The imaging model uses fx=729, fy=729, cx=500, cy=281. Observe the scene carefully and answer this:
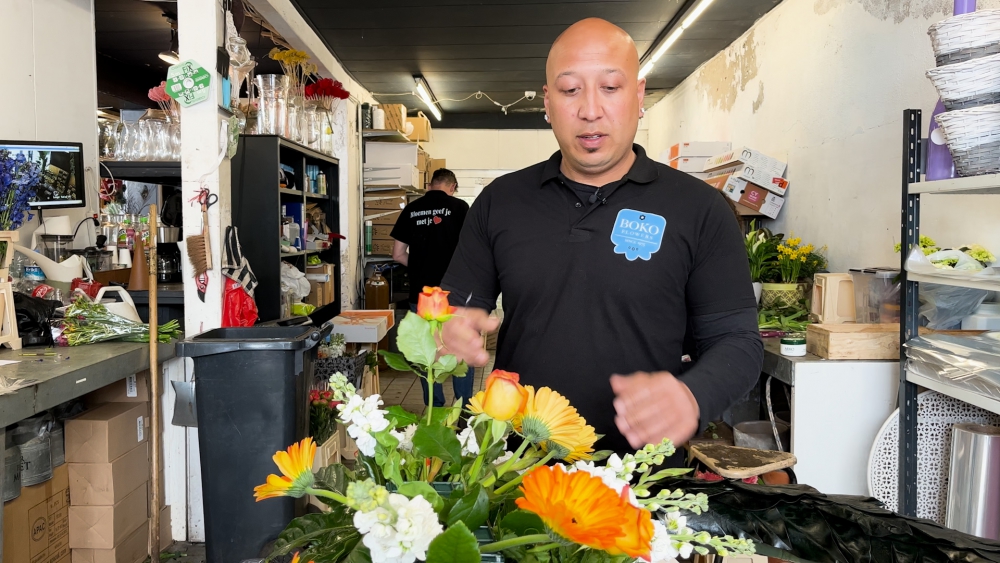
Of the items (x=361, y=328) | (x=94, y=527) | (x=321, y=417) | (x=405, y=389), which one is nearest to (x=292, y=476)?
(x=94, y=527)

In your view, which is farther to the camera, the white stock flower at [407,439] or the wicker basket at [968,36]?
the wicker basket at [968,36]

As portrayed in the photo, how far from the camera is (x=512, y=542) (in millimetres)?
543

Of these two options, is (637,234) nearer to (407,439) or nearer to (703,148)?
(407,439)

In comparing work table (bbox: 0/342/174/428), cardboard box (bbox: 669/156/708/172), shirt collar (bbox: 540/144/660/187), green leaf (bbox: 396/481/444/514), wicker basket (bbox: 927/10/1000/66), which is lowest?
work table (bbox: 0/342/174/428)

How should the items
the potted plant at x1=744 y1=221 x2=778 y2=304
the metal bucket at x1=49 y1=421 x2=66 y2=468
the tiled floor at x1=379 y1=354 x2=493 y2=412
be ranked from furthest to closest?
1. the tiled floor at x1=379 y1=354 x2=493 y2=412
2. the potted plant at x1=744 y1=221 x2=778 y2=304
3. the metal bucket at x1=49 y1=421 x2=66 y2=468

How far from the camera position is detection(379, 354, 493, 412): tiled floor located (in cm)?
602

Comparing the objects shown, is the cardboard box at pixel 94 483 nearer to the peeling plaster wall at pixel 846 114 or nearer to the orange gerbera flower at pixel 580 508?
the orange gerbera flower at pixel 580 508

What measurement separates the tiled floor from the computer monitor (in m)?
3.00

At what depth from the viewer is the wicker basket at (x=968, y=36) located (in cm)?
217

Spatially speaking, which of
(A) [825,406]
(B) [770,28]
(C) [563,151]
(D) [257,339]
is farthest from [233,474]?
(B) [770,28]

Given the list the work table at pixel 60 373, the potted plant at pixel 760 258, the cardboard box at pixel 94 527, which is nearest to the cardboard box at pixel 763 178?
the potted plant at pixel 760 258

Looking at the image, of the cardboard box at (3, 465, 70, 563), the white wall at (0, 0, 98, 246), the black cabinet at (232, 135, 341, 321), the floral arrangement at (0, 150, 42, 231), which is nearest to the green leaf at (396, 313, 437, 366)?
the cardboard box at (3, 465, 70, 563)

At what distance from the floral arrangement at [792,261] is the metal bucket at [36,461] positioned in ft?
12.4

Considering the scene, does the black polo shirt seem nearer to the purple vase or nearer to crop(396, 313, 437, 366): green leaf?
crop(396, 313, 437, 366): green leaf
